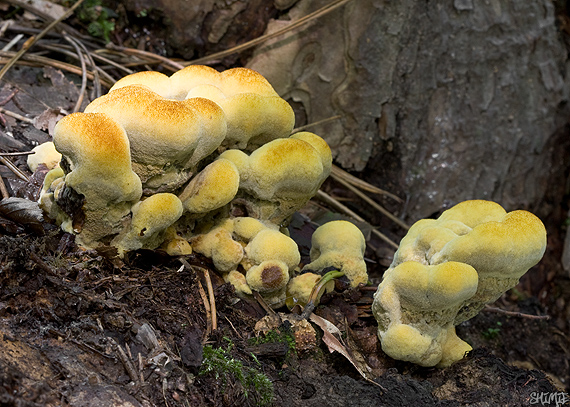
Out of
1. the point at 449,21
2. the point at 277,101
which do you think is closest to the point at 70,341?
the point at 277,101

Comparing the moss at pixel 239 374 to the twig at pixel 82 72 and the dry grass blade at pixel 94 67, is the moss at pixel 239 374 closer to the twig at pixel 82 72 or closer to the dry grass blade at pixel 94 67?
the twig at pixel 82 72

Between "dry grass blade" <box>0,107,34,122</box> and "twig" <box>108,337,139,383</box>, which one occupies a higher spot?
"dry grass blade" <box>0,107,34,122</box>

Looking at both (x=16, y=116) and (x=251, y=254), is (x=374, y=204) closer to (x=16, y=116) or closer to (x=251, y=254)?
(x=251, y=254)

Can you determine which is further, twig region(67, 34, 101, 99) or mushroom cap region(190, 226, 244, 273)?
twig region(67, 34, 101, 99)

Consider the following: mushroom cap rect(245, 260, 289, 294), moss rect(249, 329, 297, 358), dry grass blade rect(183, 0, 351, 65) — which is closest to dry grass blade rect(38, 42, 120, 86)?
dry grass blade rect(183, 0, 351, 65)

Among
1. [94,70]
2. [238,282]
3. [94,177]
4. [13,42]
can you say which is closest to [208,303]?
[238,282]

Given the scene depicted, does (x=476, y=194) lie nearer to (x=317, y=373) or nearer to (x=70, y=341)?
(x=317, y=373)

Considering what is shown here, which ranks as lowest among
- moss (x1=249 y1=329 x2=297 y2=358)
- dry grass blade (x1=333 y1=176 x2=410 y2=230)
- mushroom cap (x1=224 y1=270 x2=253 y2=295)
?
dry grass blade (x1=333 y1=176 x2=410 y2=230)

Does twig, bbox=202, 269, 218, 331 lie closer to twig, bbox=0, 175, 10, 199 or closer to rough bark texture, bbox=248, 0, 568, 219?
twig, bbox=0, 175, 10, 199

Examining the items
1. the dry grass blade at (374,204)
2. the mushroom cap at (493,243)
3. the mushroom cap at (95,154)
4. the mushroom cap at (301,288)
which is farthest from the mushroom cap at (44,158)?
the dry grass blade at (374,204)
